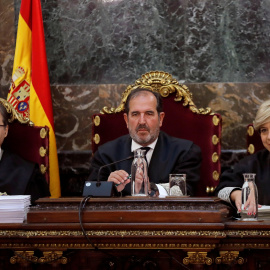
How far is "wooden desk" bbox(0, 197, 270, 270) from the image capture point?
2092 mm

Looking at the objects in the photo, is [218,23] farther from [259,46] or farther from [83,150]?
[83,150]

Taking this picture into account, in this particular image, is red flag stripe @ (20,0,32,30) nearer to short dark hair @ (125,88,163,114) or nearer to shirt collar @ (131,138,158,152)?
short dark hair @ (125,88,163,114)

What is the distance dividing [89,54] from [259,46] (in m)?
1.35

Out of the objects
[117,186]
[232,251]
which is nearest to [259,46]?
[117,186]

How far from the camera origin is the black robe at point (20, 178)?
11.2 ft

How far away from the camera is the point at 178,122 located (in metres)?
3.91

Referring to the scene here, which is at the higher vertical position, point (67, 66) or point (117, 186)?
point (67, 66)

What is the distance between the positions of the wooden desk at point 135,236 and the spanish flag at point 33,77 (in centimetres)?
193

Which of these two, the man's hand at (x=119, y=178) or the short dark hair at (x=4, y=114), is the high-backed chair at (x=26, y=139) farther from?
the man's hand at (x=119, y=178)

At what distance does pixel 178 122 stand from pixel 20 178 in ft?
3.87

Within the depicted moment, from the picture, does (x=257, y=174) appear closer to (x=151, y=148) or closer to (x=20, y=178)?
(x=151, y=148)

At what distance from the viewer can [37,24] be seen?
4188 millimetres

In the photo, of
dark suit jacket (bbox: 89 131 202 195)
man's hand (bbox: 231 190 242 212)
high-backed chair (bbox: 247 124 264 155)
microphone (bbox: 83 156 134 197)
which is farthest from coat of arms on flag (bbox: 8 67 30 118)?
man's hand (bbox: 231 190 242 212)

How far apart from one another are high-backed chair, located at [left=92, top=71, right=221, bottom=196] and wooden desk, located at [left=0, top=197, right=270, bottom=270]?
5.32 feet
